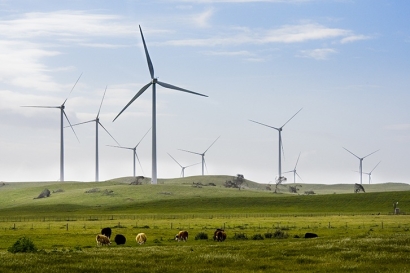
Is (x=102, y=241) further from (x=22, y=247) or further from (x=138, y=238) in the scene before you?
(x=22, y=247)

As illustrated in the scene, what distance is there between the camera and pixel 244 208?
148250 mm

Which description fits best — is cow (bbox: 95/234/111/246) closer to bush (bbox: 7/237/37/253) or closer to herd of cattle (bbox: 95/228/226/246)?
herd of cattle (bbox: 95/228/226/246)

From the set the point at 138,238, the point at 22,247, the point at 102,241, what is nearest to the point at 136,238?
the point at 138,238

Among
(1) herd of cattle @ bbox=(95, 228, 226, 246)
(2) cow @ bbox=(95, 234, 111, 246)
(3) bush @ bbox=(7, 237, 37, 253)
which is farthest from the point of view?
(1) herd of cattle @ bbox=(95, 228, 226, 246)

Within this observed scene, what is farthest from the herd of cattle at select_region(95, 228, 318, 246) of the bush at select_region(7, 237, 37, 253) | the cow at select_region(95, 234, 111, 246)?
the bush at select_region(7, 237, 37, 253)

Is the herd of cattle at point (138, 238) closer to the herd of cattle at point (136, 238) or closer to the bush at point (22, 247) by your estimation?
the herd of cattle at point (136, 238)

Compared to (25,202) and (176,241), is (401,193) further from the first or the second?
(176,241)

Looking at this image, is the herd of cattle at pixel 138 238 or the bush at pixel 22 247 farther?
the herd of cattle at pixel 138 238

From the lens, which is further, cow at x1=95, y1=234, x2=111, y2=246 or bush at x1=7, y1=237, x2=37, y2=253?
cow at x1=95, y1=234, x2=111, y2=246

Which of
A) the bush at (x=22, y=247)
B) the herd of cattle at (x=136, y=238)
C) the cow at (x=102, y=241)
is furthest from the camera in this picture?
the herd of cattle at (x=136, y=238)

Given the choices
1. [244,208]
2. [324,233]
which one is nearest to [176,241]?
[324,233]

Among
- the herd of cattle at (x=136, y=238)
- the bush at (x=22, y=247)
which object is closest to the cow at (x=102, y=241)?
the herd of cattle at (x=136, y=238)

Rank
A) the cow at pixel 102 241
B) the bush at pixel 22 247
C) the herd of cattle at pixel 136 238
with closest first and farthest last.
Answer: the bush at pixel 22 247, the cow at pixel 102 241, the herd of cattle at pixel 136 238

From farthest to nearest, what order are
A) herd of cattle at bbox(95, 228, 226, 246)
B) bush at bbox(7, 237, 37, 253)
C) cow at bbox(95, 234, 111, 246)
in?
herd of cattle at bbox(95, 228, 226, 246), cow at bbox(95, 234, 111, 246), bush at bbox(7, 237, 37, 253)
